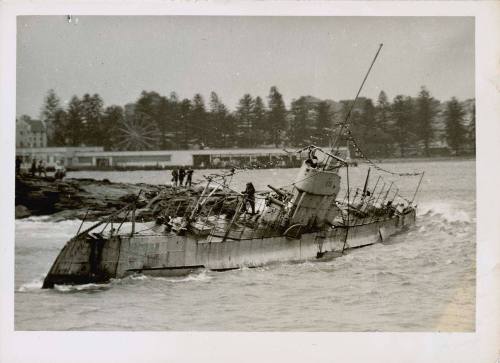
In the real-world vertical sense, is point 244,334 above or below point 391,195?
below

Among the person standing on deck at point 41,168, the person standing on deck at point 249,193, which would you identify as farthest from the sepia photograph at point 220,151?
the person standing on deck at point 249,193

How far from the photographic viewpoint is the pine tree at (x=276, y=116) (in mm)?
6117

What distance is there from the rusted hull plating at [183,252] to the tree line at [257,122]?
1066 millimetres

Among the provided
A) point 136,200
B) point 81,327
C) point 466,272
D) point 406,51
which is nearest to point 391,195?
point 466,272

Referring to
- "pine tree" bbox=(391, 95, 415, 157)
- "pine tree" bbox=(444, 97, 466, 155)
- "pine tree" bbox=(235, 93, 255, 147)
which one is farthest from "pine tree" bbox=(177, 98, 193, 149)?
"pine tree" bbox=(444, 97, 466, 155)

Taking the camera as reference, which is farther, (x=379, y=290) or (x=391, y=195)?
(x=391, y=195)

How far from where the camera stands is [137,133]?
6086mm

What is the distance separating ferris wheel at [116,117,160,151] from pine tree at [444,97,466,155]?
3322 millimetres

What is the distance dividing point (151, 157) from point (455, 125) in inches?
136

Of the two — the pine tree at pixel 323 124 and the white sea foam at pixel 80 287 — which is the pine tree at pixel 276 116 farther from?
the white sea foam at pixel 80 287

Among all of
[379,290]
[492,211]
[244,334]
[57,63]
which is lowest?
[244,334]

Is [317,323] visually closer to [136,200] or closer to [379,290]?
[379,290]

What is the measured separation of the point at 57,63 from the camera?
5.95 metres

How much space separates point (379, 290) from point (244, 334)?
1544 millimetres
